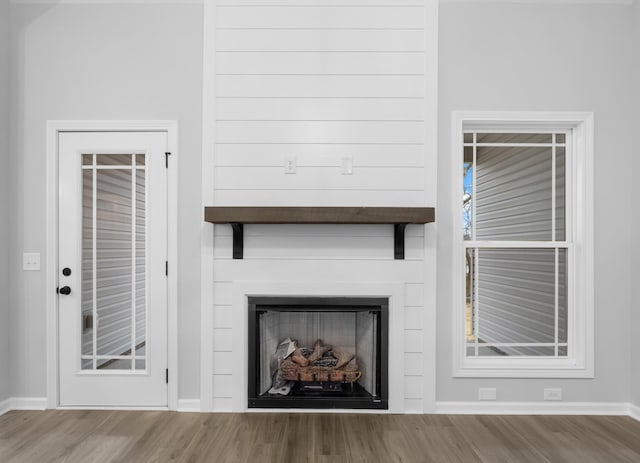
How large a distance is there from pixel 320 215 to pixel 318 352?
1.01 metres

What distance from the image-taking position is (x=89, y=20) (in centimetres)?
281

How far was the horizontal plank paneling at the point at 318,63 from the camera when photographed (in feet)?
9.15

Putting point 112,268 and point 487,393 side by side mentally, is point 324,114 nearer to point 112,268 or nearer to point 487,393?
point 112,268

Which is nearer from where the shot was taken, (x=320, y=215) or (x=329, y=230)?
(x=320, y=215)

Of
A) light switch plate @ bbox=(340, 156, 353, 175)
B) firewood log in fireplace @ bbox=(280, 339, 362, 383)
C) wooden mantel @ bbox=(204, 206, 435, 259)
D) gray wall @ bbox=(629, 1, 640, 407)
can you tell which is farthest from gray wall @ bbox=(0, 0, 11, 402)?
gray wall @ bbox=(629, 1, 640, 407)

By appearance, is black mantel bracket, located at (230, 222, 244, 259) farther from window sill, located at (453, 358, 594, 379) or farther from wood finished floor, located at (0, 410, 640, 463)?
window sill, located at (453, 358, 594, 379)

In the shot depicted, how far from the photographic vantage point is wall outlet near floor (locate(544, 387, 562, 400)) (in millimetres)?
2775

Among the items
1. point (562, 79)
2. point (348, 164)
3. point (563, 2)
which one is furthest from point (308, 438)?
point (563, 2)

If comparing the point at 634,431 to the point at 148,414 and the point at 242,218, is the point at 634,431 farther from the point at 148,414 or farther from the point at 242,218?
the point at 148,414

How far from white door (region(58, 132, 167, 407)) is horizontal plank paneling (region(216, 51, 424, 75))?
2.34ft

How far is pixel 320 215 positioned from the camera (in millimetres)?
2557

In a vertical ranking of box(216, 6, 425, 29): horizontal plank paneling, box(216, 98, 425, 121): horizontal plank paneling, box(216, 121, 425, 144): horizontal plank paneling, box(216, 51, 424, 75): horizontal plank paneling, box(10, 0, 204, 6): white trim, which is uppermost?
box(10, 0, 204, 6): white trim

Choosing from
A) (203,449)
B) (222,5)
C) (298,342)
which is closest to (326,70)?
(222,5)

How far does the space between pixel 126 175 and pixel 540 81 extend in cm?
299
